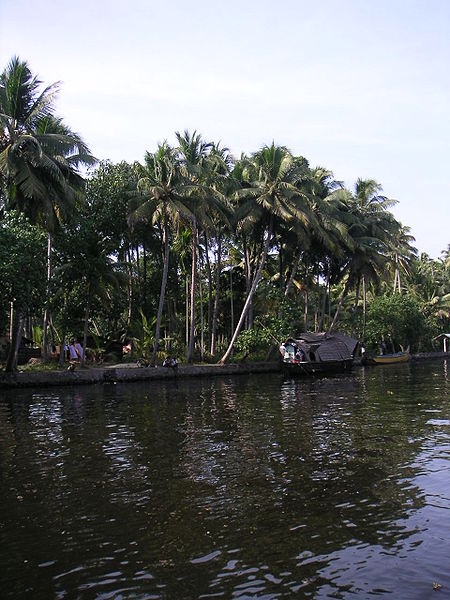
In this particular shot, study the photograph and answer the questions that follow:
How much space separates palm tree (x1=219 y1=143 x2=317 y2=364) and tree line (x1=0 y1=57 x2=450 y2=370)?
11cm

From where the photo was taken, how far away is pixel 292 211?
125 feet

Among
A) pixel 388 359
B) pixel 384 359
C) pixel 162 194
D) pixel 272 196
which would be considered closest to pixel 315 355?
pixel 272 196

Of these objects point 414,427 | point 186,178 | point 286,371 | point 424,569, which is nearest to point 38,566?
point 424,569

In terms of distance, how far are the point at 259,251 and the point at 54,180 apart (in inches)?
790

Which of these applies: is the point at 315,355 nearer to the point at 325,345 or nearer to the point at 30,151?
the point at 325,345

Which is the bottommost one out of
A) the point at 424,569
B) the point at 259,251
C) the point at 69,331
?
the point at 424,569

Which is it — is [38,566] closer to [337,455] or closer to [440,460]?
[337,455]

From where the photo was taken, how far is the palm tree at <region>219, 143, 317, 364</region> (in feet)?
124

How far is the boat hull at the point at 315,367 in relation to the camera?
117 ft

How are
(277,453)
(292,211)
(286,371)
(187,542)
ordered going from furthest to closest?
(292,211) → (286,371) → (277,453) → (187,542)

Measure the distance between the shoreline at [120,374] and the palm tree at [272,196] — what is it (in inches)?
78.0

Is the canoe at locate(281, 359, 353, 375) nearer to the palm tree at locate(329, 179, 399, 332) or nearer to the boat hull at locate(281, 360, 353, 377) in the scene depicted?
the boat hull at locate(281, 360, 353, 377)

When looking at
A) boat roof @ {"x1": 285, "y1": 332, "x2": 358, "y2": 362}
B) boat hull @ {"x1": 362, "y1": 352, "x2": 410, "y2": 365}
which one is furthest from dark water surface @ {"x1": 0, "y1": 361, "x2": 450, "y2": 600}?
boat hull @ {"x1": 362, "y1": 352, "x2": 410, "y2": 365}

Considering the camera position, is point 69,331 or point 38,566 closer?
point 38,566
